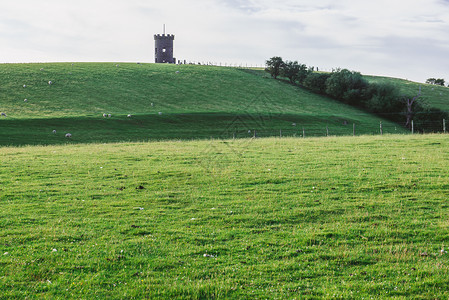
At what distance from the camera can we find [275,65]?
11588 cm

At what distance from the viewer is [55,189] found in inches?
690

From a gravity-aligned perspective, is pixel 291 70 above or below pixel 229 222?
above

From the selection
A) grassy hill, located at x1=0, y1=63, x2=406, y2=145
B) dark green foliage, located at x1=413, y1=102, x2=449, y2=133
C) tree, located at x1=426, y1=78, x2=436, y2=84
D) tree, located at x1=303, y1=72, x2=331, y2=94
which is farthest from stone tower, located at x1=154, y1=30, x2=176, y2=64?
tree, located at x1=426, y1=78, x2=436, y2=84

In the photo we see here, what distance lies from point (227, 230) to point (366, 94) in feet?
294

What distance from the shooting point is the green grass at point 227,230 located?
8312mm

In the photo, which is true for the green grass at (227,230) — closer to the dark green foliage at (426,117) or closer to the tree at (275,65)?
the dark green foliage at (426,117)

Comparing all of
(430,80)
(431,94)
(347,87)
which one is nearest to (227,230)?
(347,87)

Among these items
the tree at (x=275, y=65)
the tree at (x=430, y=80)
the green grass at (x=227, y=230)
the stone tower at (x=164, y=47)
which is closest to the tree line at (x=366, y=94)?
the tree at (x=275, y=65)

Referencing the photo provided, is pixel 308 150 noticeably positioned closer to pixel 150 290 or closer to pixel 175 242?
pixel 175 242

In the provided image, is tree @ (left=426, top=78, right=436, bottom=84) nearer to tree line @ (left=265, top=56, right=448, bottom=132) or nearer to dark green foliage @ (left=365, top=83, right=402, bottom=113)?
tree line @ (left=265, top=56, right=448, bottom=132)

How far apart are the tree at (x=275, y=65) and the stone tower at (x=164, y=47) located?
149 feet

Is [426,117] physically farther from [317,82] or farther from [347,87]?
[317,82]

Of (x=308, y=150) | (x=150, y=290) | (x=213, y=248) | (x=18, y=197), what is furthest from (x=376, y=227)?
(x=308, y=150)

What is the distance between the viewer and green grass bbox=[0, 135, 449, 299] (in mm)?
8312
